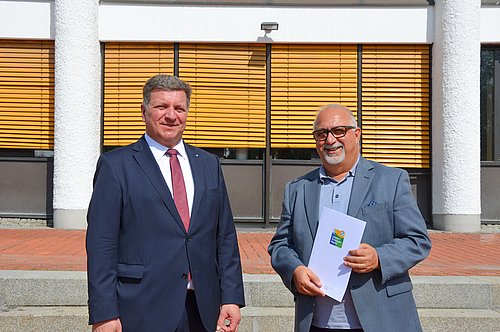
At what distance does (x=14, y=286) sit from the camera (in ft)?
17.9

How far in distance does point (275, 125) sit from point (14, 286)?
603 cm

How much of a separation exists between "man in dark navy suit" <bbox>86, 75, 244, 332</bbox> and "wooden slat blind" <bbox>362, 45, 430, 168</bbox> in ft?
26.3

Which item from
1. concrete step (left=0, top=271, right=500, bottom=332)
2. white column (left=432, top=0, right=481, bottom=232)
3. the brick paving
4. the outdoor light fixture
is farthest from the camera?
the outdoor light fixture

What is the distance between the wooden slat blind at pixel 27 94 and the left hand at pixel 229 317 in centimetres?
832

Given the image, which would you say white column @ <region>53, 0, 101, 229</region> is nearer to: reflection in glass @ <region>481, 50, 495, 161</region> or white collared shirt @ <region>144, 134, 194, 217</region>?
reflection in glass @ <region>481, 50, 495, 161</region>

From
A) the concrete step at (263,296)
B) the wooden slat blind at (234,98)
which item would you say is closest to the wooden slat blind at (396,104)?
the wooden slat blind at (234,98)

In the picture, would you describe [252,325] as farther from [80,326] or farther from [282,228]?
[282,228]

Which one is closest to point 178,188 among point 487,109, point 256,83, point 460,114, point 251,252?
point 251,252

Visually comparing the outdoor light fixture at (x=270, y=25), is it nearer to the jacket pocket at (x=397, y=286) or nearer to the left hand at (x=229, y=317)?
the left hand at (x=229, y=317)

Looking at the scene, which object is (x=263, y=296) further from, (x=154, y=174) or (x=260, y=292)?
(x=154, y=174)

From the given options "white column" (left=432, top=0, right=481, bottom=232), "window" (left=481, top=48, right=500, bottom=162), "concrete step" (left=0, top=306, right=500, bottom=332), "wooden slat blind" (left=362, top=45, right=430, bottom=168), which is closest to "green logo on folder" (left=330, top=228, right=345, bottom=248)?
"concrete step" (left=0, top=306, right=500, bottom=332)

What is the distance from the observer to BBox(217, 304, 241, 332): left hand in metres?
3.06

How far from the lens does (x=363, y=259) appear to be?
8.88 feet

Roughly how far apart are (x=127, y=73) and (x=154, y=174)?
318 inches
